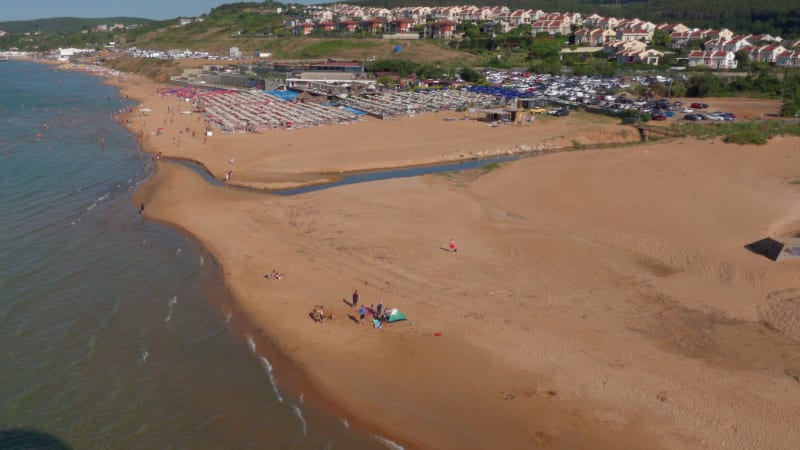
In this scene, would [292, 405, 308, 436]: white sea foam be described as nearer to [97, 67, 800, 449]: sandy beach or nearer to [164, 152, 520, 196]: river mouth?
[97, 67, 800, 449]: sandy beach

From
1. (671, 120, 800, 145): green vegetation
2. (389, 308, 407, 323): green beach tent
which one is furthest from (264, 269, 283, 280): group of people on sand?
(671, 120, 800, 145): green vegetation

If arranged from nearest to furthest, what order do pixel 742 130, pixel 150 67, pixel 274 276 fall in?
pixel 274 276
pixel 742 130
pixel 150 67

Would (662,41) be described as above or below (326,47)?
below

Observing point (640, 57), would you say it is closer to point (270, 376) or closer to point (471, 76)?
point (471, 76)

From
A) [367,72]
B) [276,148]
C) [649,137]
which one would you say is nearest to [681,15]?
[367,72]

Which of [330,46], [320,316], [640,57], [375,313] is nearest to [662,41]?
[640,57]

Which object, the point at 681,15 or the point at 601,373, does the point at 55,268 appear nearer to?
the point at 601,373

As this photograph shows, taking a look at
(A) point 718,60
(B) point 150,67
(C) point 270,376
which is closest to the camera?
(C) point 270,376
